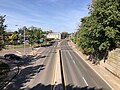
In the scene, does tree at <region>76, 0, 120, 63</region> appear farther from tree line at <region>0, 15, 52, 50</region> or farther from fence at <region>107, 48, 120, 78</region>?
tree line at <region>0, 15, 52, 50</region>

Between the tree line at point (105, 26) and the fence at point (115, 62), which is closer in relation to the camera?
the fence at point (115, 62)

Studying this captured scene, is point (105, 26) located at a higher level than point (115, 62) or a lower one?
higher

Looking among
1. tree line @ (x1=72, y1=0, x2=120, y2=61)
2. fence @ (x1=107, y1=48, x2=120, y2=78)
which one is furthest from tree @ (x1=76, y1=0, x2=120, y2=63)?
fence @ (x1=107, y1=48, x2=120, y2=78)

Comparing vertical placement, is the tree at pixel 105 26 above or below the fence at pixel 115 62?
above

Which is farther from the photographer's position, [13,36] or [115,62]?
[13,36]

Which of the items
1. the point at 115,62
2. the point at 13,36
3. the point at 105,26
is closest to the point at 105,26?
the point at 105,26

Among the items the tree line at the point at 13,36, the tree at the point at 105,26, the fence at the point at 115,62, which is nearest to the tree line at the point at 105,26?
the tree at the point at 105,26

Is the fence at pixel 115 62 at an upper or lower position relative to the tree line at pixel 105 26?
lower

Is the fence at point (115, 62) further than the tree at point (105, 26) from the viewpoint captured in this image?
No

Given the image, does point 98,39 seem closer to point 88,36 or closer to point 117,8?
point 88,36

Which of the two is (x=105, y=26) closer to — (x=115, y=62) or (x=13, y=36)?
(x=115, y=62)

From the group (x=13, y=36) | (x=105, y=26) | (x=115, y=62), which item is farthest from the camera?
(x=13, y=36)

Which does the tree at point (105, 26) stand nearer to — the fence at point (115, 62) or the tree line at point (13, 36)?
the fence at point (115, 62)

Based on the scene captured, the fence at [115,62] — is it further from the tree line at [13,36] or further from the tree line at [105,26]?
the tree line at [13,36]
